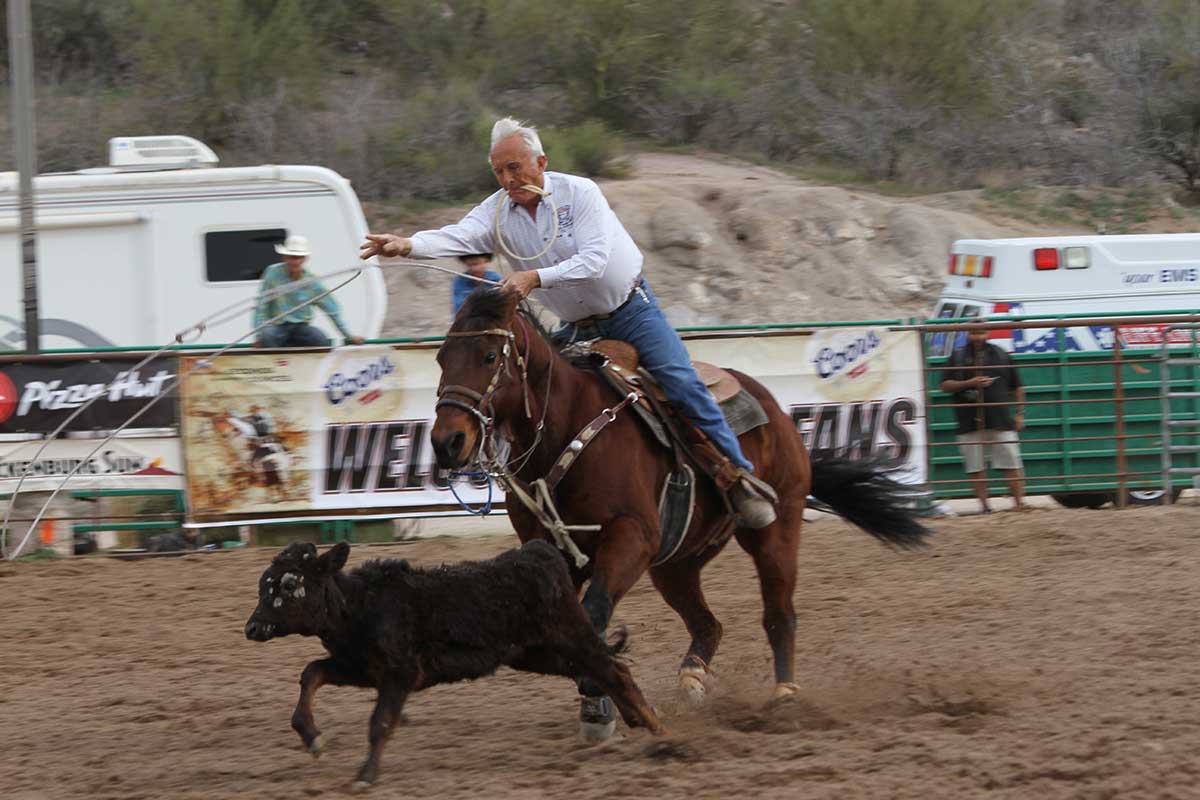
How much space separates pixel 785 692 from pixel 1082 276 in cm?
754

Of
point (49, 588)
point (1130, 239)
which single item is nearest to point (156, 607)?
point (49, 588)

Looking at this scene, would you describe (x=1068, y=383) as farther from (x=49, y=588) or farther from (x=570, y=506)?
(x=49, y=588)

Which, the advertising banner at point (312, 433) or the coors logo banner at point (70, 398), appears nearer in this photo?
the coors logo banner at point (70, 398)

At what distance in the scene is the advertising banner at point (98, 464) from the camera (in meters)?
9.45

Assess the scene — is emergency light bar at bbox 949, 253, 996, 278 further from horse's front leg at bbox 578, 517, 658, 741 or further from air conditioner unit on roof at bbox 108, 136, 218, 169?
horse's front leg at bbox 578, 517, 658, 741

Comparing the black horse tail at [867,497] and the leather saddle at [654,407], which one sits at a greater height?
the leather saddle at [654,407]

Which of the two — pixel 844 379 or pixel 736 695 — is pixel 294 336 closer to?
pixel 844 379

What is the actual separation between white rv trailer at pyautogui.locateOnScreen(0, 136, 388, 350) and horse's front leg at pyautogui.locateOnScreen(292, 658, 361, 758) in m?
7.78

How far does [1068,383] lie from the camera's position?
36.2ft

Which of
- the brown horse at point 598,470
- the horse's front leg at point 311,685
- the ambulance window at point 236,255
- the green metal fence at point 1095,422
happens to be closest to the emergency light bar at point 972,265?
the green metal fence at point 1095,422

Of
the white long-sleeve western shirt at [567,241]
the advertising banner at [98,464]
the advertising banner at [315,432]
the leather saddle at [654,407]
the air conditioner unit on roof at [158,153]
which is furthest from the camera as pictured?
the air conditioner unit on roof at [158,153]

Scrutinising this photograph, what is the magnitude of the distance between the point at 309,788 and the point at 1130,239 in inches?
393

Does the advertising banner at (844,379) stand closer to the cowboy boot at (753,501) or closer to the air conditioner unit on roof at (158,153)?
the cowboy boot at (753,501)

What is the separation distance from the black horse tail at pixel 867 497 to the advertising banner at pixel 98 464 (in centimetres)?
487
